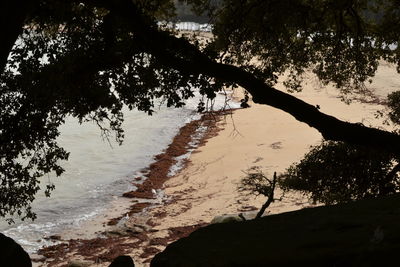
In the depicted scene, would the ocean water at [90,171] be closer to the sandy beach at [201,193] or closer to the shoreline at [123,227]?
the shoreline at [123,227]

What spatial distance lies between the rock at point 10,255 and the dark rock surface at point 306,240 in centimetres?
299

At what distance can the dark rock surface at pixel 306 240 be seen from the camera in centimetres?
459

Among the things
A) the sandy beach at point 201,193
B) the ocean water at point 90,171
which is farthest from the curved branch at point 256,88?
the ocean water at point 90,171

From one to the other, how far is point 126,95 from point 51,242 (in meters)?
8.52

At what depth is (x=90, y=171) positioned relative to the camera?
23.2 m

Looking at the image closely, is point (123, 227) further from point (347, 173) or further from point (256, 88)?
point (256, 88)

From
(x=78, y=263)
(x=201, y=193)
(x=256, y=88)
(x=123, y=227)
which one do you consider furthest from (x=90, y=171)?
(x=256, y=88)

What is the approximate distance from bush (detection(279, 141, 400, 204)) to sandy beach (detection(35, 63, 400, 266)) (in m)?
3.03

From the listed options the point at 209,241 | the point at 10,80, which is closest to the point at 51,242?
the point at 10,80

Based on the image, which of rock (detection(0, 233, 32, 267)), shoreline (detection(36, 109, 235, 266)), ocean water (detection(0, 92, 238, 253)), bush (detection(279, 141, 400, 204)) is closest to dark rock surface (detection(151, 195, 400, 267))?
rock (detection(0, 233, 32, 267))

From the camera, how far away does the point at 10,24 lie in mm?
5641

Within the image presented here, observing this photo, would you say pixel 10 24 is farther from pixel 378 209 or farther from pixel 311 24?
pixel 311 24

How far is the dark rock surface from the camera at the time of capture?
459cm

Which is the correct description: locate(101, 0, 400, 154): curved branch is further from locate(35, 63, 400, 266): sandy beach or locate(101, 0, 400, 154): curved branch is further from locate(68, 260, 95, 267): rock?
locate(68, 260, 95, 267): rock
